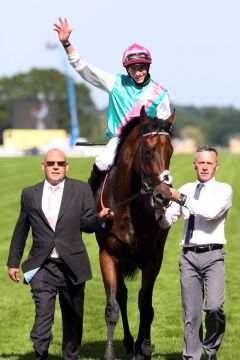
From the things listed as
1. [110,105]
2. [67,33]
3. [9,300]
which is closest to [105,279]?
[110,105]

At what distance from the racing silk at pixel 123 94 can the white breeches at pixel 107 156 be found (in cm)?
10

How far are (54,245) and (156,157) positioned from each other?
3.52 feet

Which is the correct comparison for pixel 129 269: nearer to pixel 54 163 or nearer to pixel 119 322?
pixel 54 163

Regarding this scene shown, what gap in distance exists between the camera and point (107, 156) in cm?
825

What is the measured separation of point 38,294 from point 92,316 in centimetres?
330

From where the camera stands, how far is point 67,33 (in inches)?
323

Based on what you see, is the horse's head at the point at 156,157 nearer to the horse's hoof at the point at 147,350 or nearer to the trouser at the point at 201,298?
the trouser at the point at 201,298

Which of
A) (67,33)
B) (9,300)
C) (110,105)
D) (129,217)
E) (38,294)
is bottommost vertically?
(9,300)

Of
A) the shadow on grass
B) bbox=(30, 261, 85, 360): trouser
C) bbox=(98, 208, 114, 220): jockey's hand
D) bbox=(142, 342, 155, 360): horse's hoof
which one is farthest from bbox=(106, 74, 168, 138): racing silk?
the shadow on grass

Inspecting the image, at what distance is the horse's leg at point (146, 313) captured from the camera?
8.01 metres

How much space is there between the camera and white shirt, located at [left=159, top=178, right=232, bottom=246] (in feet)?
23.1

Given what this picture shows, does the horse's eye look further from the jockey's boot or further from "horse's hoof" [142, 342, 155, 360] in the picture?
"horse's hoof" [142, 342, 155, 360]

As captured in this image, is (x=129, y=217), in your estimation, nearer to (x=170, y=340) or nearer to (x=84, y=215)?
(x=84, y=215)

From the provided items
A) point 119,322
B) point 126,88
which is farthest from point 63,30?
point 119,322
